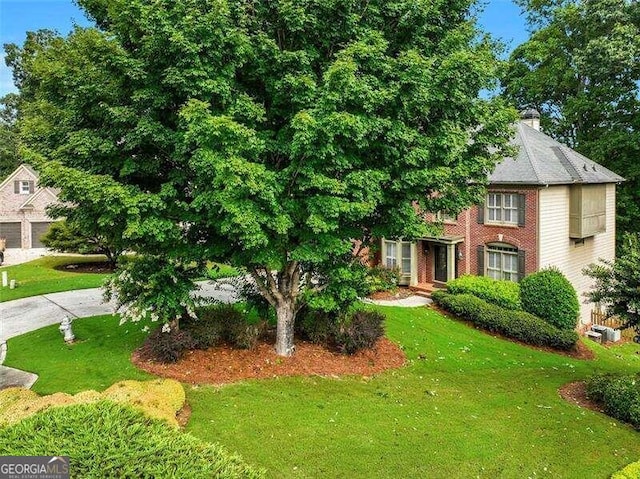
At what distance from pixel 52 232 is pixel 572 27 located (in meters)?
33.2

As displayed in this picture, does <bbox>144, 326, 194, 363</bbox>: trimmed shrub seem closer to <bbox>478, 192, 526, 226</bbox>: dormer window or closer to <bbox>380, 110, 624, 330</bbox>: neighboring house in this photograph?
<bbox>380, 110, 624, 330</bbox>: neighboring house

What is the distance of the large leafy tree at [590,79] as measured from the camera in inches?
1081

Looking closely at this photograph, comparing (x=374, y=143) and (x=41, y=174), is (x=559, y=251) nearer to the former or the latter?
(x=374, y=143)

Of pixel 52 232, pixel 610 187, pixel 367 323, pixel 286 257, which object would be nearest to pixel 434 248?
pixel 610 187

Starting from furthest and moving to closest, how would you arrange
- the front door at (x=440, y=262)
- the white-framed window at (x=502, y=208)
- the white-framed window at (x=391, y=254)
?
the white-framed window at (x=391, y=254)
the front door at (x=440, y=262)
the white-framed window at (x=502, y=208)

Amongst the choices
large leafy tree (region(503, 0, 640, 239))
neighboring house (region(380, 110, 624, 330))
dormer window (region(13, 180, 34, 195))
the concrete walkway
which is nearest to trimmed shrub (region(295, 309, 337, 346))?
the concrete walkway

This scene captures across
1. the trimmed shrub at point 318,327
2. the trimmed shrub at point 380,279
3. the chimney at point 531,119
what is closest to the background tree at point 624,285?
the trimmed shrub at point 380,279

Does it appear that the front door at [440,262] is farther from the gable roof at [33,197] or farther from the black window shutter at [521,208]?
the gable roof at [33,197]

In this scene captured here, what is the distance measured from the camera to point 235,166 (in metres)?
8.65

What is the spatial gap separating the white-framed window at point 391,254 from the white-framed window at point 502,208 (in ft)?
16.2

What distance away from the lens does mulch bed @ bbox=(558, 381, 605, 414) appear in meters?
11.8

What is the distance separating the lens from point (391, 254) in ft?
84.2

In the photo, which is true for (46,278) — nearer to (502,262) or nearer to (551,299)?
(502,262)

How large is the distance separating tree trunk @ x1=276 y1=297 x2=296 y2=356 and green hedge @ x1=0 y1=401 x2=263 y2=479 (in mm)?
6134
